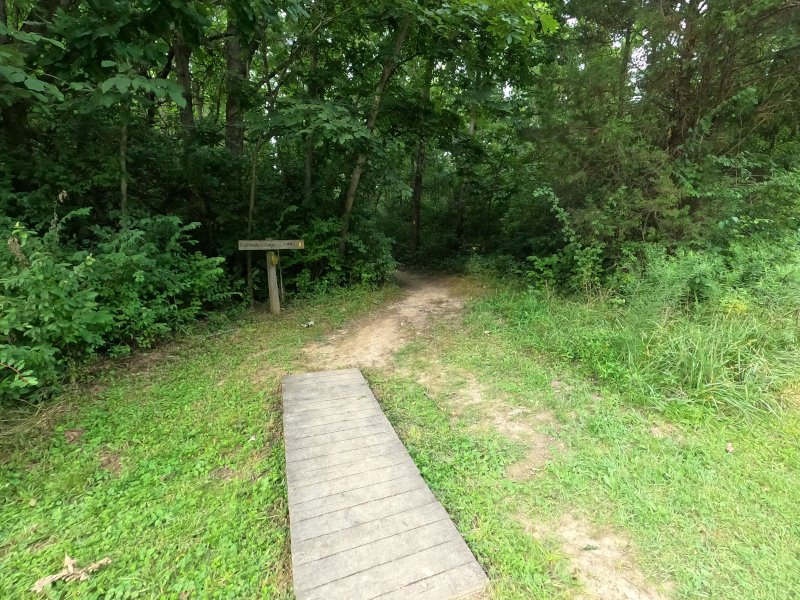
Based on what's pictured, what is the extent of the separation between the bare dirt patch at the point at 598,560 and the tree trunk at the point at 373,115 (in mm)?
5923

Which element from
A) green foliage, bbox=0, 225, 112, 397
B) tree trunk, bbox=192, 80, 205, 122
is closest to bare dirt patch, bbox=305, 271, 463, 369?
green foliage, bbox=0, 225, 112, 397

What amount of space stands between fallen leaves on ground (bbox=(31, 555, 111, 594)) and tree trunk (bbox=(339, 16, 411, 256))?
5935 mm

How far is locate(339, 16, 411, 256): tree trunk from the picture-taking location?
6.29 metres

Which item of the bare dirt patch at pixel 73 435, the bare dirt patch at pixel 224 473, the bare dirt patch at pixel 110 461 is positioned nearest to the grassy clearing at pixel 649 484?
the bare dirt patch at pixel 224 473

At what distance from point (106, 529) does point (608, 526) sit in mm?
2936

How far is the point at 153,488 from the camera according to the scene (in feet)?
7.99

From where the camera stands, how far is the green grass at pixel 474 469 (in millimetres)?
1915

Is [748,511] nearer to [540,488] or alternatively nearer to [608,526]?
[608,526]

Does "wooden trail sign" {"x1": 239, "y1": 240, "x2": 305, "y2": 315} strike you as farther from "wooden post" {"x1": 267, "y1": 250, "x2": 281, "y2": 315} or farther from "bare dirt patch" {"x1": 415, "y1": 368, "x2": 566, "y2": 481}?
"bare dirt patch" {"x1": 415, "y1": 368, "x2": 566, "y2": 481}

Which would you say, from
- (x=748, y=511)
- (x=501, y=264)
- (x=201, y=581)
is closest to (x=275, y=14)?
(x=201, y=581)

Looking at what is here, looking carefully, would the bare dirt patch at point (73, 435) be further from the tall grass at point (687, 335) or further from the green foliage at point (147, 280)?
the tall grass at point (687, 335)

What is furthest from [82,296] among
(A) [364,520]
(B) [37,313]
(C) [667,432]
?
(C) [667,432]

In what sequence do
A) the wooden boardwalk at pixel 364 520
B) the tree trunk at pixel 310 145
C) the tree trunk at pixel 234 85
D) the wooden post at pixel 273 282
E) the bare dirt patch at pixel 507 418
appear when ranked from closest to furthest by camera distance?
the wooden boardwalk at pixel 364 520, the bare dirt patch at pixel 507 418, the tree trunk at pixel 234 85, the wooden post at pixel 273 282, the tree trunk at pixel 310 145

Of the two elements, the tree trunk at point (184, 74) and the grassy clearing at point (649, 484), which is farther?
the tree trunk at point (184, 74)
